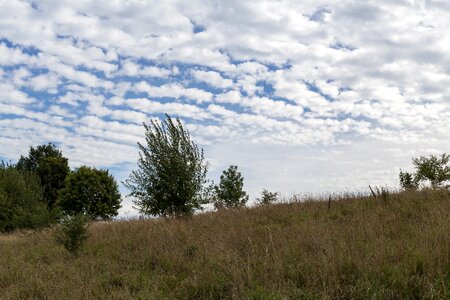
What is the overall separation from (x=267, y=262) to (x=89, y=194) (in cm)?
4619

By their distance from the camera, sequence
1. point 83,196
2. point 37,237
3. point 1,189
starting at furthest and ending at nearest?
point 83,196
point 1,189
point 37,237

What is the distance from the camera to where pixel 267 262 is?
6.72 m

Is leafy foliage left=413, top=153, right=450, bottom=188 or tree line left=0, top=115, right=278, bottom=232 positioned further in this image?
leafy foliage left=413, top=153, right=450, bottom=188

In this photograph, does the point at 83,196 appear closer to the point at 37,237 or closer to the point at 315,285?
the point at 37,237

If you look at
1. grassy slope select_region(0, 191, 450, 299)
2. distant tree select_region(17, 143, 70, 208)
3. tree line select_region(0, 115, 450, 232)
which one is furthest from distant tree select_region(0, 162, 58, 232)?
grassy slope select_region(0, 191, 450, 299)

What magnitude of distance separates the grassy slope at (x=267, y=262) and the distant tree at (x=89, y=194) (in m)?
38.5

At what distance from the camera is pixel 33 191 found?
37375mm

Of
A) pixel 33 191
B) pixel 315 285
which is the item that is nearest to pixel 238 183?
pixel 33 191

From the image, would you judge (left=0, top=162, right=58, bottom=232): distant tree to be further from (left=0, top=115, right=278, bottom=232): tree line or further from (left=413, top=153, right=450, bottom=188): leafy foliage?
(left=413, top=153, right=450, bottom=188): leafy foliage

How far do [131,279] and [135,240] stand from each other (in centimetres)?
382

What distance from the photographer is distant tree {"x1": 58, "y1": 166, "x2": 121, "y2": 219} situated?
48.3 meters

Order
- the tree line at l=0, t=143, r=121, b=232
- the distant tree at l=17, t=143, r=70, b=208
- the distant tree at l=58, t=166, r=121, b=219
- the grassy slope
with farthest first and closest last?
1. the distant tree at l=17, t=143, r=70, b=208
2. the distant tree at l=58, t=166, r=121, b=219
3. the tree line at l=0, t=143, r=121, b=232
4. the grassy slope

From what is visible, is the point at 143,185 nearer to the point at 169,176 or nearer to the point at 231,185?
the point at 169,176

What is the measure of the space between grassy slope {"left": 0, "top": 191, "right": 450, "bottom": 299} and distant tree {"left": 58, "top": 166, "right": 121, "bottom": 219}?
38481 mm
